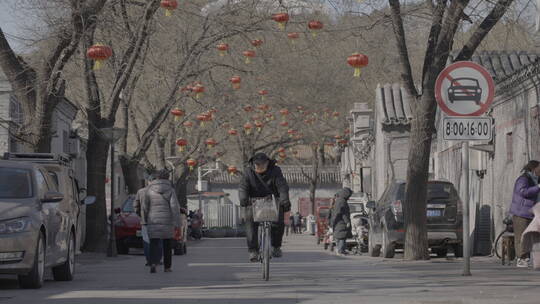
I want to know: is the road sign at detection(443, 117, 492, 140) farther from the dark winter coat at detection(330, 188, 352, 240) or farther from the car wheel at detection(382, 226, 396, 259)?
the dark winter coat at detection(330, 188, 352, 240)

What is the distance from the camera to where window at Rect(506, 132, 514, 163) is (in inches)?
959

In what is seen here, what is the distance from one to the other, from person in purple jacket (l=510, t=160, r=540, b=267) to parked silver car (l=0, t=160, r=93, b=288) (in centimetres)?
720

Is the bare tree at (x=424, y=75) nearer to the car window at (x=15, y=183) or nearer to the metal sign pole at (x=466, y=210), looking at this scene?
the metal sign pole at (x=466, y=210)

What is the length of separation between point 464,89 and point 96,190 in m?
16.0

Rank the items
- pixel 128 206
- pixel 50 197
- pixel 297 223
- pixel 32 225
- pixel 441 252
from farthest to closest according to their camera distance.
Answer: pixel 297 223, pixel 128 206, pixel 441 252, pixel 50 197, pixel 32 225

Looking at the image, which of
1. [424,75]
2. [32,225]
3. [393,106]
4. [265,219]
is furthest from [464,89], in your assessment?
[393,106]

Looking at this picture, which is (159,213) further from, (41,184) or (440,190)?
(440,190)

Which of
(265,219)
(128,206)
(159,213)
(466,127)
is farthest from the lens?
(128,206)

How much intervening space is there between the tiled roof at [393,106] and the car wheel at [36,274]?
28.9 meters

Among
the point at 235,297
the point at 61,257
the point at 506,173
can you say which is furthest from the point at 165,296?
the point at 506,173

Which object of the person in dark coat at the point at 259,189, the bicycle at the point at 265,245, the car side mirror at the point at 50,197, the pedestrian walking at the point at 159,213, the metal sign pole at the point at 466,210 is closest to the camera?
the car side mirror at the point at 50,197

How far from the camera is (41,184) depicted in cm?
1487

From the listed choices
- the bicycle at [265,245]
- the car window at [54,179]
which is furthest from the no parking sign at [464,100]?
the car window at [54,179]

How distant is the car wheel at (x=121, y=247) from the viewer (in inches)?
1155
